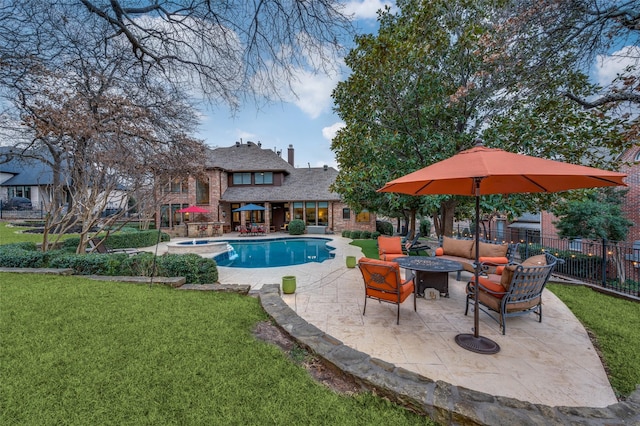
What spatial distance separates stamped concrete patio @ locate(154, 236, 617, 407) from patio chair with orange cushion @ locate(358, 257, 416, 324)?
41 centimetres

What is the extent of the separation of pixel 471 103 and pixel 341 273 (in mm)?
6908

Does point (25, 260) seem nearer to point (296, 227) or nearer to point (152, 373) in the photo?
point (152, 373)

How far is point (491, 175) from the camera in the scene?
2.74 m

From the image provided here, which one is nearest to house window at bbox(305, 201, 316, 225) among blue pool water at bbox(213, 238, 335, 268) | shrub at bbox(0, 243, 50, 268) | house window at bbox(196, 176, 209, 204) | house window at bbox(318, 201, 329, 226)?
house window at bbox(318, 201, 329, 226)

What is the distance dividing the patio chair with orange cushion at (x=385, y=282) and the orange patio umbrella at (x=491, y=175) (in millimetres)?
1038

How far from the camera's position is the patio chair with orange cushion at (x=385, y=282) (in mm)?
4277

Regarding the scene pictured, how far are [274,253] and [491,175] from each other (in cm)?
1282

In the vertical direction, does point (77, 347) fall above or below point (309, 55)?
below

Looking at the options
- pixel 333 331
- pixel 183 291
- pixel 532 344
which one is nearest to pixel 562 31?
pixel 532 344

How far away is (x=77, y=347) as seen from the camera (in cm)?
301

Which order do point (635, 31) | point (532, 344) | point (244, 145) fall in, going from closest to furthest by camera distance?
1. point (532, 344)
2. point (635, 31)
3. point (244, 145)

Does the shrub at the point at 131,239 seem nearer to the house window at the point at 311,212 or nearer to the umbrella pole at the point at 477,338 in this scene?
the house window at the point at 311,212

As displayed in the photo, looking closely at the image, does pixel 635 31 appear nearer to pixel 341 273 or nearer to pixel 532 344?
pixel 532 344

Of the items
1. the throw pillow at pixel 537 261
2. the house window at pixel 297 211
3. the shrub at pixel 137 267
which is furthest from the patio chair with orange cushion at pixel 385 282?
the house window at pixel 297 211
